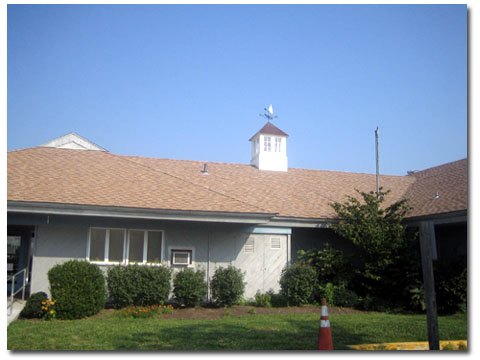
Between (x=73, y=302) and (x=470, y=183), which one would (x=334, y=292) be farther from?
(x=73, y=302)

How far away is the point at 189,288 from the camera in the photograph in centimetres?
1227

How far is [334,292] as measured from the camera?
1323 centimetres

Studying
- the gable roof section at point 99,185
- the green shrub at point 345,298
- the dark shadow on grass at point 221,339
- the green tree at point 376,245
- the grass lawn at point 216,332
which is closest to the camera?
the dark shadow on grass at point 221,339

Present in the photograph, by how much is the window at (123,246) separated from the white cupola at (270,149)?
7.74 metres

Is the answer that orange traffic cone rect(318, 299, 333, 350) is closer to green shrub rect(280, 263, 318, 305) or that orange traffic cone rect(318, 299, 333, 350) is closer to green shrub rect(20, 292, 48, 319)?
green shrub rect(280, 263, 318, 305)

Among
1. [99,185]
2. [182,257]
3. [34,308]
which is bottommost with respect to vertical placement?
[34,308]

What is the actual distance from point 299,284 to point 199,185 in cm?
486

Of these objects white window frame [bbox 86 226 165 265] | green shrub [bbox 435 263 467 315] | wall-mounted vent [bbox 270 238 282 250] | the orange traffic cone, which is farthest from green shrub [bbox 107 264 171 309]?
green shrub [bbox 435 263 467 315]

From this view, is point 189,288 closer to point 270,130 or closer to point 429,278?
point 429,278

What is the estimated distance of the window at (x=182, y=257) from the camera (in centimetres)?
1343

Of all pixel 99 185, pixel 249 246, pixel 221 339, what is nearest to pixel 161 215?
pixel 99 185

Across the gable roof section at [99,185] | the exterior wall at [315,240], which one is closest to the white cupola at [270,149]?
the exterior wall at [315,240]

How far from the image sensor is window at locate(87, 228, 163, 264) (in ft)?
42.3

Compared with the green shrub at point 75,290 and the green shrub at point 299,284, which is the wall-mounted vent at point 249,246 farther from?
the green shrub at point 75,290
